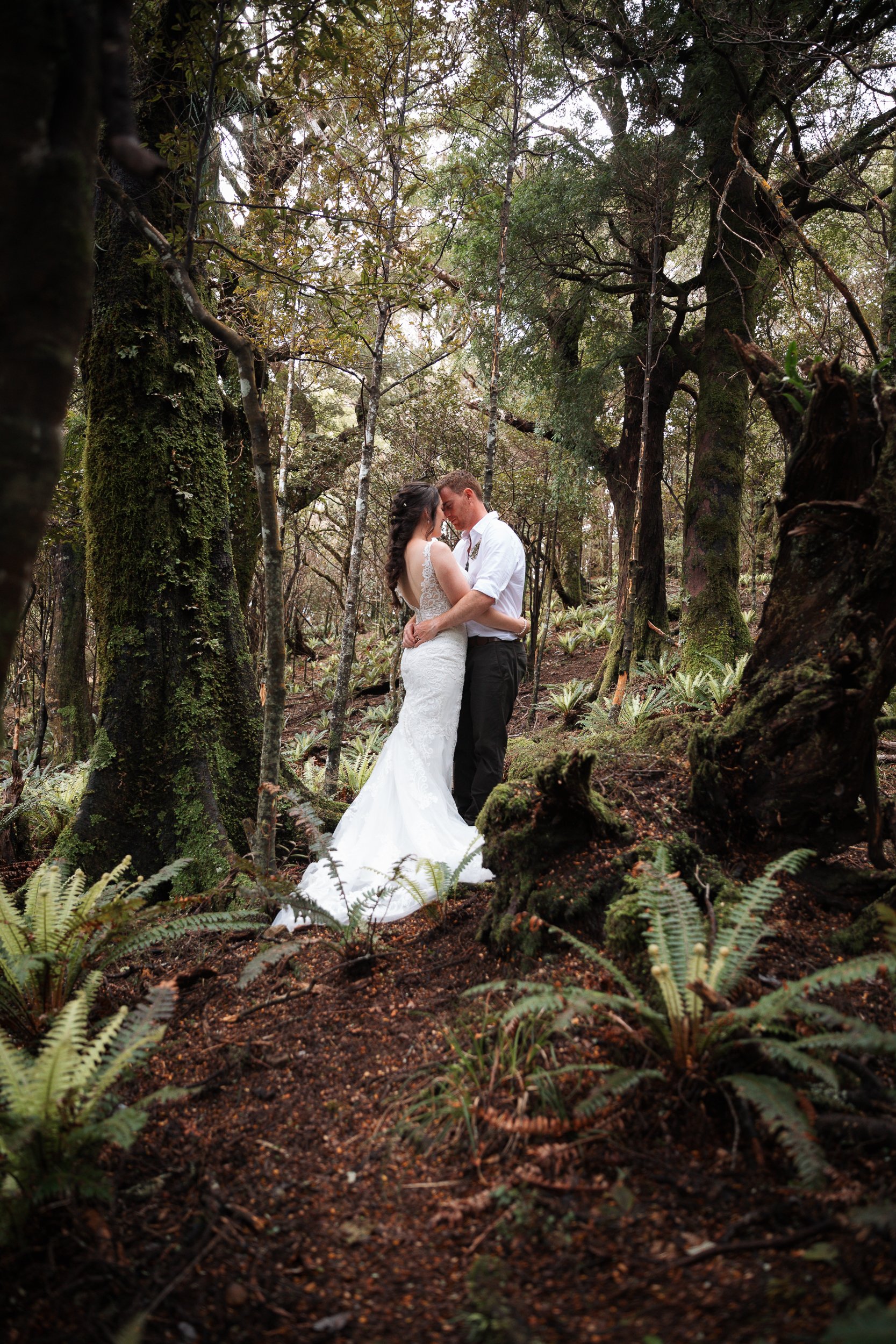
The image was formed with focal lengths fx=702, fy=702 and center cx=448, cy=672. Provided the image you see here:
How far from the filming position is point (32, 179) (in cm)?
126

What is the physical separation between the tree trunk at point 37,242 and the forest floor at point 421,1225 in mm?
1424

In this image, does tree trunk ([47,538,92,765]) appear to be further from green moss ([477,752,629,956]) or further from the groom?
green moss ([477,752,629,956])

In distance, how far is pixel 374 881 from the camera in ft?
13.7

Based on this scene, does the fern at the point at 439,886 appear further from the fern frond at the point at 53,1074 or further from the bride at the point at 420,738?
the fern frond at the point at 53,1074

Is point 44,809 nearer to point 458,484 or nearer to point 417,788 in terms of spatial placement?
point 417,788

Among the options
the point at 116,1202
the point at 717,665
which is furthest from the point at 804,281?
the point at 116,1202

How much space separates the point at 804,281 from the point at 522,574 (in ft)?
27.3

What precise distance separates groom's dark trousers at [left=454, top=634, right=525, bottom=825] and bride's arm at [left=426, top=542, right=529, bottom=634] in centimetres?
16

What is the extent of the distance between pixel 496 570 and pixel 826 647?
7.58 feet

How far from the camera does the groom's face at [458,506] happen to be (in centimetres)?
548

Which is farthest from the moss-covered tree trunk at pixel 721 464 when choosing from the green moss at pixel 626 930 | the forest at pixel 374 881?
the green moss at pixel 626 930

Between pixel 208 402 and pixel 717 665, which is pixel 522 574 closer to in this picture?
pixel 208 402

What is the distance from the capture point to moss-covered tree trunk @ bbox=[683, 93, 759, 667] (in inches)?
340

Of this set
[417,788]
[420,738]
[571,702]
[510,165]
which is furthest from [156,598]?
[571,702]
